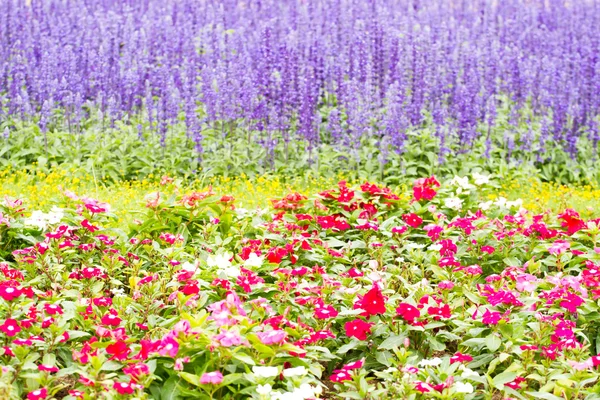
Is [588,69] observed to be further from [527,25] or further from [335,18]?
[335,18]

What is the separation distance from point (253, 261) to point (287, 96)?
17.6 ft

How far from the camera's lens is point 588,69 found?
11.6 metres

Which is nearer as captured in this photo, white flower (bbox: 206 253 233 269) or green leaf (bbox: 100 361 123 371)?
green leaf (bbox: 100 361 123 371)

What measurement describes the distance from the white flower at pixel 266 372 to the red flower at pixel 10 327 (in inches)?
49.4

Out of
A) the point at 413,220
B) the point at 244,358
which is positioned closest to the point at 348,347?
the point at 244,358

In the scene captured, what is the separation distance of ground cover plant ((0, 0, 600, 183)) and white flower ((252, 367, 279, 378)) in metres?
6.09

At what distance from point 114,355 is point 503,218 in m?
3.83

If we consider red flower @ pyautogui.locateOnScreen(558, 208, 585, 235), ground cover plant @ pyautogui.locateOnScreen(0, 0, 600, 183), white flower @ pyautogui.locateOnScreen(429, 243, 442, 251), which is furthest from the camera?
ground cover plant @ pyautogui.locateOnScreen(0, 0, 600, 183)

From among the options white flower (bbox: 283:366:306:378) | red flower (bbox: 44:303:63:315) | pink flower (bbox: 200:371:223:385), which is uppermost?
red flower (bbox: 44:303:63:315)

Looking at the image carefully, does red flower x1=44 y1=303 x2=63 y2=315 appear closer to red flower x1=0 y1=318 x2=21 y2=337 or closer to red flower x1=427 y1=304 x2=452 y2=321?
red flower x1=0 y1=318 x2=21 y2=337

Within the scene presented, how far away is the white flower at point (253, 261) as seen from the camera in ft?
17.5

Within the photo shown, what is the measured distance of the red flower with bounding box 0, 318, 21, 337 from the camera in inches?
168

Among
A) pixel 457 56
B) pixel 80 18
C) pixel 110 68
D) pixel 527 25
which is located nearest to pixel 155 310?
pixel 110 68

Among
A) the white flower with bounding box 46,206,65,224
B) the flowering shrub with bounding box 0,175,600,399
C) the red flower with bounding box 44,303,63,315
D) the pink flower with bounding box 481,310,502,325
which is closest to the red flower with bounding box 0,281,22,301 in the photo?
the flowering shrub with bounding box 0,175,600,399
